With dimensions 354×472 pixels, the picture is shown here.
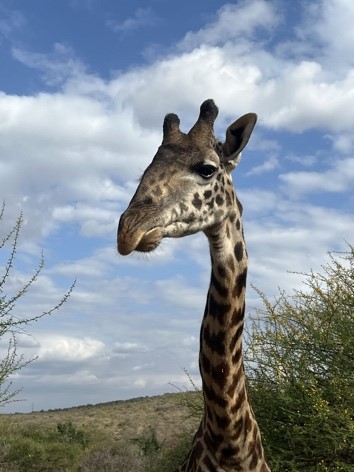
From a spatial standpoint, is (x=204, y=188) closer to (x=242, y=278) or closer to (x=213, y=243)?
(x=213, y=243)

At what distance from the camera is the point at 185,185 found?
4.59 metres

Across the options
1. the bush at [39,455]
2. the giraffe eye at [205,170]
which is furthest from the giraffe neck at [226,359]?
the bush at [39,455]

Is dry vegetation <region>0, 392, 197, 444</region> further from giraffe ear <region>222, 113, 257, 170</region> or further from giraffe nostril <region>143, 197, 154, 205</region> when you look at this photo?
giraffe nostril <region>143, 197, 154, 205</region>

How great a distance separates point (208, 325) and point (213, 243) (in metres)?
0.61

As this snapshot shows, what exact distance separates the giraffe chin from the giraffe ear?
1.26 meters

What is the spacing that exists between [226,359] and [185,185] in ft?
4.23

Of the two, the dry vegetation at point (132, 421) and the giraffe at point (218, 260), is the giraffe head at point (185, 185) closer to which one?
the giraffe at point (218, 260)

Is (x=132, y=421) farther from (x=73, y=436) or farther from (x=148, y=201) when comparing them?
(x=148, y=201)


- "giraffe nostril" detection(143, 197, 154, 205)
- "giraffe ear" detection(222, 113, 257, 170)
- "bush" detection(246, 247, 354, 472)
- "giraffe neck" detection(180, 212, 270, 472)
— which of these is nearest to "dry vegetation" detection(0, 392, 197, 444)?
"bush" detection(246, 247, 354, 472)

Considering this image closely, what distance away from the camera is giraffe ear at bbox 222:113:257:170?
196 inches

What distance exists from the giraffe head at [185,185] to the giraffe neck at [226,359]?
23 centimetres

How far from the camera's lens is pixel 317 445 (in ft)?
31.7

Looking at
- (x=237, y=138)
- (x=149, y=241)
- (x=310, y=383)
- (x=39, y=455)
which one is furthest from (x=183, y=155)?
(x=39, y=455)

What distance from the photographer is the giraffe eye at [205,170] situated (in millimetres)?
4750
